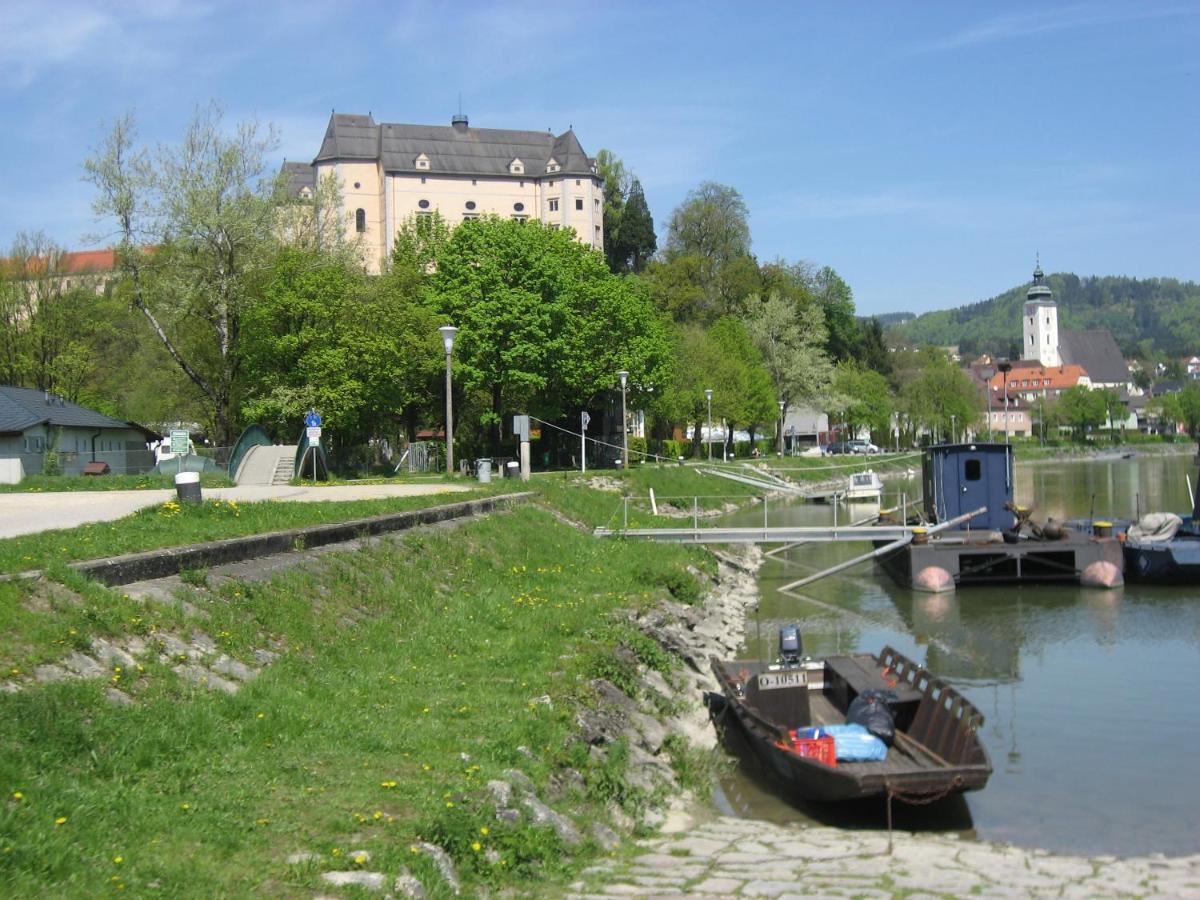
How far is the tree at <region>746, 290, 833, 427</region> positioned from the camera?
9569 cm

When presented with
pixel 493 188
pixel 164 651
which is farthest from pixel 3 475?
pixel 493 188

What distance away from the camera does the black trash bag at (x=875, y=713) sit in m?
14.7

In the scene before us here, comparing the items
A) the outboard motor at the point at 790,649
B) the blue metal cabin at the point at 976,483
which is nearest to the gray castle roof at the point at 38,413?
the blue metal cabin at the point at 976,483

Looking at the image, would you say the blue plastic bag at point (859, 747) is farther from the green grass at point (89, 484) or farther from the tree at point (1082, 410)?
the tree at point (1082, 410)

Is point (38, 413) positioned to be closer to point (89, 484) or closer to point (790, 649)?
point (89, 484)

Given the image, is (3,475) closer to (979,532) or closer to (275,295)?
(275,295)

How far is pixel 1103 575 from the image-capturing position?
33188 millimetres

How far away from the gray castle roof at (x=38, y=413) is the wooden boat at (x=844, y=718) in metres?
33.3

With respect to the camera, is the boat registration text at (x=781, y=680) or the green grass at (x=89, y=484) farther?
the green grass at (x=89, y=484)

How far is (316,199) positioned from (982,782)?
2243 inches

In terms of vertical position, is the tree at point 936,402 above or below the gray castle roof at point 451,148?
below

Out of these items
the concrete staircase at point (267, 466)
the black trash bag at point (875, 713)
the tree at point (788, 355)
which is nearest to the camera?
the black trash bag at point (875, 713)

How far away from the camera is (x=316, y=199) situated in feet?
210

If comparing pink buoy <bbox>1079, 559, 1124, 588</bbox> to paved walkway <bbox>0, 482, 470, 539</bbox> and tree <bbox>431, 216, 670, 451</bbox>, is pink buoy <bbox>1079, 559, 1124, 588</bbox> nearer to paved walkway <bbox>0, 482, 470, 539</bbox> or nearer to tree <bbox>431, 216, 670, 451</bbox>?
paved walkway <bbox>0, 482, 470, 539</bbox>
